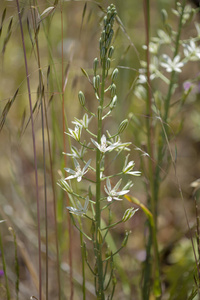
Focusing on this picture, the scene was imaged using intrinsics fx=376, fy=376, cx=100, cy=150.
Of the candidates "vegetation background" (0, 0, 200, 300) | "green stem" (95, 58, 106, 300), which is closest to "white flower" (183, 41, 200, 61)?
"vegetation background" (0, 0, 200, 300)

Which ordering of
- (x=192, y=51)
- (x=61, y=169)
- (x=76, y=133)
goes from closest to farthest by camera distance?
1. (x=76, y=133)
2. (x=61, y=169)
3. (x=192, y=51)

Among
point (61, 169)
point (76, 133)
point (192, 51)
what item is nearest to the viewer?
point (76, 133)

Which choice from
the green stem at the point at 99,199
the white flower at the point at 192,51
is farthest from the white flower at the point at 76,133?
the white flower at the point at 192,51

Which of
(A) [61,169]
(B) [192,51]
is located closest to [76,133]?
(A) [61,169]

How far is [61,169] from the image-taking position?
1929 mm

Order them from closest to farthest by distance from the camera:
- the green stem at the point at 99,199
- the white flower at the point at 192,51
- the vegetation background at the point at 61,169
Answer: the green stem at the point at 99,199, the white flower at the point at 192,51, the vegetation background at the point at 61,169

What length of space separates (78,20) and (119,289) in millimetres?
2827

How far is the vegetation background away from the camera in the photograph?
2146 mm

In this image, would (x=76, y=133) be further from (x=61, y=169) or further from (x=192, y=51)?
(x=192, y=51)

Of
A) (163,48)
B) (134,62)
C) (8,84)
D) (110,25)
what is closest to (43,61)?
(8,84)

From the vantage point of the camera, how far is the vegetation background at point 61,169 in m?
2.15

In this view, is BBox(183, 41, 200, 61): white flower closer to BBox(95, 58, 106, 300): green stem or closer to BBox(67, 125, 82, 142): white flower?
BBox(95, 58, 106, 300): green stem

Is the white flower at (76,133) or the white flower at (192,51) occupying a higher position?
the white flower at (192,51)

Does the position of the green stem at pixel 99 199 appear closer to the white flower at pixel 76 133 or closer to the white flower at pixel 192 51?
the white flower at pixel 76 133
